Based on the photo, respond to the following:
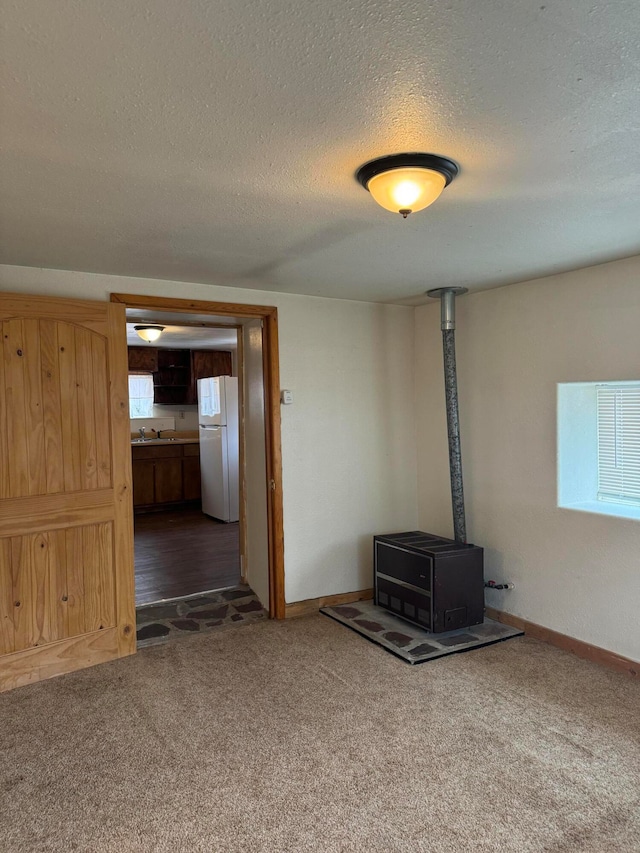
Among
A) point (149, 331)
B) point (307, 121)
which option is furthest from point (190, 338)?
point (307, 121)

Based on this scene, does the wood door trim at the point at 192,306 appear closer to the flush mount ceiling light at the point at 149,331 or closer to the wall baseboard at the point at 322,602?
the wall baseboard at the point at 322,602

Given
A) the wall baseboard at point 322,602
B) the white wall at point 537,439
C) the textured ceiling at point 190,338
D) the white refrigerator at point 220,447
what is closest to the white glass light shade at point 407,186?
the white wall at point 537,439

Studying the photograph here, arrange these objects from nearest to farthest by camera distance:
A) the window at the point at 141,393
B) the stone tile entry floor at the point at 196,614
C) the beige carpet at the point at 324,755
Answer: the beige carpet at the point at 324,755 < the stone tile entry floor at the point at 196,614 < the window at the point at 141,393

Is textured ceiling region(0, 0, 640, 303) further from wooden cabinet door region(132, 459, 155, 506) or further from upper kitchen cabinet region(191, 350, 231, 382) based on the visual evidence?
upper kitchen cabinet region(191, 350, 231, 382)

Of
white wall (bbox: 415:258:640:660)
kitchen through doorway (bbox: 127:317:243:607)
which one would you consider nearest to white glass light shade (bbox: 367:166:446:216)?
white wall (bbox: 415:258:640:660)

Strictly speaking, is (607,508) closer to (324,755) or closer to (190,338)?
(324,755)

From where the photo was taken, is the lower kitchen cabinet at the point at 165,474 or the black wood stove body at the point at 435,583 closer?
the black wood stove body at the point at 435,583

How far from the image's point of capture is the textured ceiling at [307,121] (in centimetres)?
121

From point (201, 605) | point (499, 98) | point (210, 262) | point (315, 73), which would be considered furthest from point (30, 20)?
point (201, 605)

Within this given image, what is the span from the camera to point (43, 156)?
179 centimetres

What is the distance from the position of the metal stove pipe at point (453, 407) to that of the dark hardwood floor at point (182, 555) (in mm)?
1988

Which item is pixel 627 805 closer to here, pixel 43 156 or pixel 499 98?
pixel 499 98

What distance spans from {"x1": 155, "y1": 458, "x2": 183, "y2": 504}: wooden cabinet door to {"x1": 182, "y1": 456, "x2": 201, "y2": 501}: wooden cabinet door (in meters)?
0.07

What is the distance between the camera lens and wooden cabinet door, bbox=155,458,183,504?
791 centimetres
